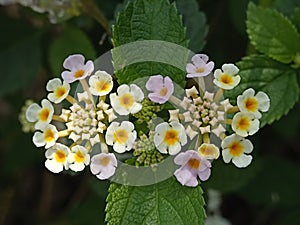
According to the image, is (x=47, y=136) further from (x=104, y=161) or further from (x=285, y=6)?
(x=285, y=6)

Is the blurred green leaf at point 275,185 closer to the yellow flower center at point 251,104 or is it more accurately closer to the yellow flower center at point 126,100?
the yellow flower center at point 251,104

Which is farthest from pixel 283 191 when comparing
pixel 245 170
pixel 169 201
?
pixel 169 201

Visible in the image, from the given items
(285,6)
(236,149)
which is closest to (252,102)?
(236,149)

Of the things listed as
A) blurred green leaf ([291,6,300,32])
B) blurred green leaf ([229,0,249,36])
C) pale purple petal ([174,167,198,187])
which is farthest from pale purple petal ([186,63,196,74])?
blurred green leaf ([229,0,249,36])

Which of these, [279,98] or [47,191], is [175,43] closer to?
[279,98]

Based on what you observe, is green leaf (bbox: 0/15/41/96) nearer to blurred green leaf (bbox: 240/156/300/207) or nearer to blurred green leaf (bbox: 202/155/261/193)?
blurred green leaf (bbox: 202/155/261/193)

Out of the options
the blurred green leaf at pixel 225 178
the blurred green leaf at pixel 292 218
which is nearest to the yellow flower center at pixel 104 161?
the blurred green leaf at pixel 225 178
